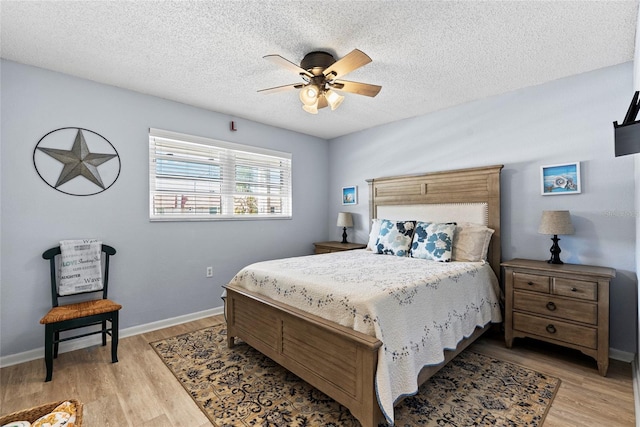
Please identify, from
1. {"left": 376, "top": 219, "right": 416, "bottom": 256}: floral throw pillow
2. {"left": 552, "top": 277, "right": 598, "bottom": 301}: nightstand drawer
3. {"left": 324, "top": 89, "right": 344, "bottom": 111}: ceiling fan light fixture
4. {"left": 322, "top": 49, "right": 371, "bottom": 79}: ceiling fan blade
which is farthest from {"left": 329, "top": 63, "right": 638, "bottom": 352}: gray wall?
{"left": 322, "top": 49, "right": 371, "bottom": 79}: ceiling fan blade

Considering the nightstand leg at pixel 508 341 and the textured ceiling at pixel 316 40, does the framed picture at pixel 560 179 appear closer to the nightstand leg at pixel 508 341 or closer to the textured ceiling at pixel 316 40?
the textured ceiling at pixel 316 40

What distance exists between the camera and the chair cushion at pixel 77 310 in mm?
2287

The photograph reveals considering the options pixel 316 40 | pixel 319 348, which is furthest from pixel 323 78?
pixel 319 348

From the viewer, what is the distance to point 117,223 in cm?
304

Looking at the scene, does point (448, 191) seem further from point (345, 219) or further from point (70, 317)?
point (70, 317)

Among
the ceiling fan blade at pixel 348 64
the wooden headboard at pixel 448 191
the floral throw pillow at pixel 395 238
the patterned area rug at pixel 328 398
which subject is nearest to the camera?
the patterned area rug at pixel 328 398

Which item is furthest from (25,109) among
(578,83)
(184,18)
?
(578,83)

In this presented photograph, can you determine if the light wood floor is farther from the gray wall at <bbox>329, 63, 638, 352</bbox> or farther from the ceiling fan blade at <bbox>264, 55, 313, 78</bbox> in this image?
the ceiling fan blade at <bbox>264, 55, 313, 78</bbox>

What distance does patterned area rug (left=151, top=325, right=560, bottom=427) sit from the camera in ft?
5.97

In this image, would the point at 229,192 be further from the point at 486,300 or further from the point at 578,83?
the point at 578,83

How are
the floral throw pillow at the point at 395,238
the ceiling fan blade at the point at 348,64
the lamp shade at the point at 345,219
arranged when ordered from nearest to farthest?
1. the ceiling fan blade at the point at 348,64
2. the floral throw pillow at the point at 395,238
3. the lamp shade at the point at 345,219

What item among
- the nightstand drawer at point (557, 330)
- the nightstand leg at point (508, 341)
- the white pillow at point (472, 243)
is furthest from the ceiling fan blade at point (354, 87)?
the nightstand leg at point (508, 341)

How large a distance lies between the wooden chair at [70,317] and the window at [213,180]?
2.87 feet

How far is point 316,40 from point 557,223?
252 cm
